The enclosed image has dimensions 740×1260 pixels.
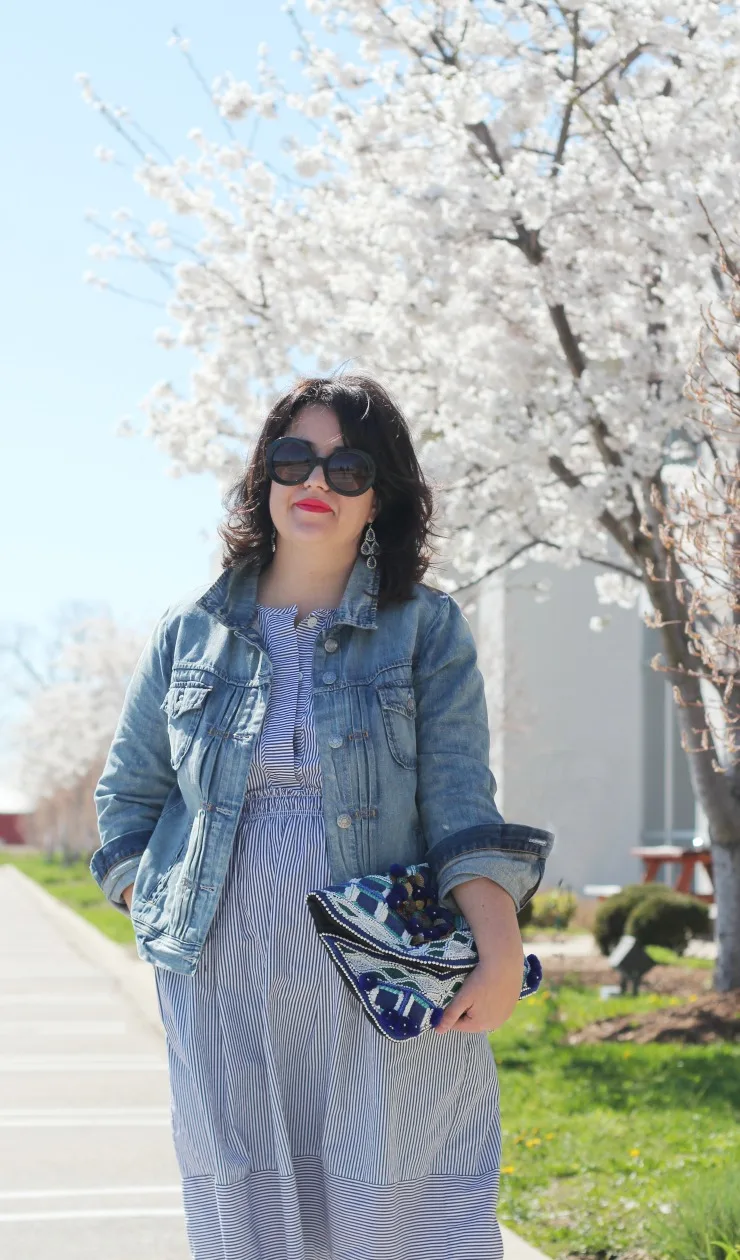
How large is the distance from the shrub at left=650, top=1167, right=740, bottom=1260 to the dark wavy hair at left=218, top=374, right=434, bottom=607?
2.13 meters

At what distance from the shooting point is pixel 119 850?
9.02 ft

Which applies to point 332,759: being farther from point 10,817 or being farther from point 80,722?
point 10,817

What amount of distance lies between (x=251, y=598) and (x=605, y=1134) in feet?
12.5

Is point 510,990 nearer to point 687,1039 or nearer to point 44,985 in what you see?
point 687,1039

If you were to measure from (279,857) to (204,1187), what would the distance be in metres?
0.54

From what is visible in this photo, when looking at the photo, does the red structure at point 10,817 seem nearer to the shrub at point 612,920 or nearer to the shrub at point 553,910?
the shrub at point 553,910

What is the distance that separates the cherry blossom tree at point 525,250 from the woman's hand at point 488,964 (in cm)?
508

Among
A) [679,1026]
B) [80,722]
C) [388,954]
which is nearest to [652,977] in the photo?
[679,1026]

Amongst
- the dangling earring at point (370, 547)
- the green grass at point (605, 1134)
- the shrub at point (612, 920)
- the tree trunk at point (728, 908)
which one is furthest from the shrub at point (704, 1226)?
the shrub at point (612, 920)

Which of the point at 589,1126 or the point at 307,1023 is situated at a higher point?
the point at 307,1023

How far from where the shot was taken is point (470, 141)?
27.1ft

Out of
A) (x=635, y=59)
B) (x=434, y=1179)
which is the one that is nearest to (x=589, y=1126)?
(x=434, y=1179)

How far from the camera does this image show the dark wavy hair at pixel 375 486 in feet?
9.08

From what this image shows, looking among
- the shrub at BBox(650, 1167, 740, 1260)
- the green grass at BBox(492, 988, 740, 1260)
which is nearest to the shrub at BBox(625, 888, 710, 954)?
the green grass at BBox(492, 988, 740, 1260)
